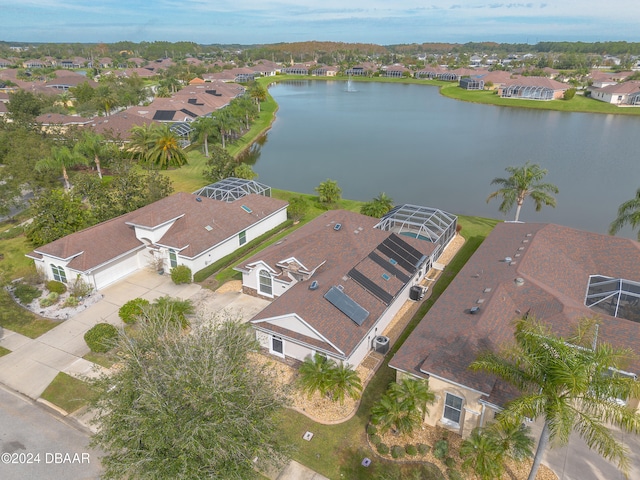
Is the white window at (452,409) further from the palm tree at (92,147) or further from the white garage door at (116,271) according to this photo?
the palm tree at (92,147)

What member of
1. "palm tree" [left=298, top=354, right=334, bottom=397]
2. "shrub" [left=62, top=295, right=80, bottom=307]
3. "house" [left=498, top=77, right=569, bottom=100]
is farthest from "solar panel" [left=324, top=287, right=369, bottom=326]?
"house" [left=498, top=77, right=569, bottom=100]

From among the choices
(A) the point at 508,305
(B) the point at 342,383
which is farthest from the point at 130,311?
(A) the point at 508,305

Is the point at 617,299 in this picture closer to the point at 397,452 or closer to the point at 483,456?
the point at 483,456

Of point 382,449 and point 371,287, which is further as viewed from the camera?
point 371,287

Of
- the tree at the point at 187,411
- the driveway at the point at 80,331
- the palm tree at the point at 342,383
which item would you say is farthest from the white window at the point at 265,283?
the tree at the point at 187,411

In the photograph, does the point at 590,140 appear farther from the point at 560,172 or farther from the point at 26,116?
the point at 26,116
